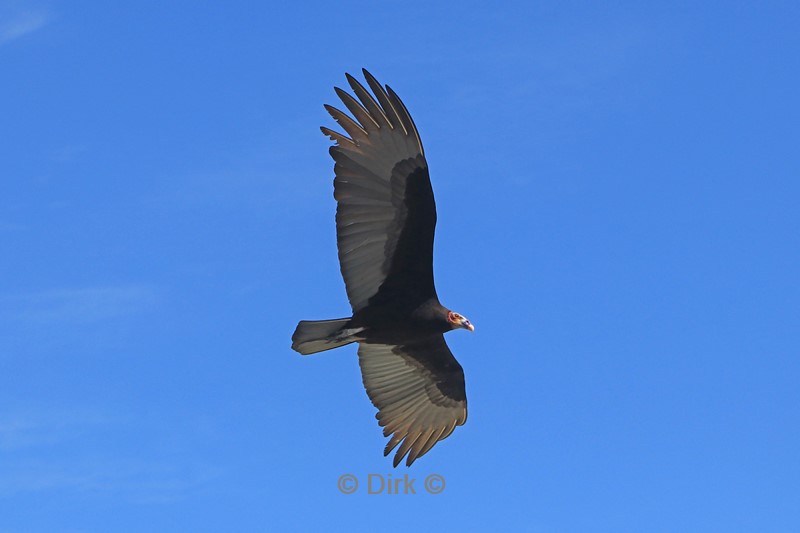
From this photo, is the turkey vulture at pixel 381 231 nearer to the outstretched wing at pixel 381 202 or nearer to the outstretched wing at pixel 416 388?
the outstretched wing at pixel 381 202

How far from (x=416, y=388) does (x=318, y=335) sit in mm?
2385

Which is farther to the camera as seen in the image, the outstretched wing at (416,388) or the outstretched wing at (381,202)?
the outstretched wing at (416,388)

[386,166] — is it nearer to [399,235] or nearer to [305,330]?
[399,235]

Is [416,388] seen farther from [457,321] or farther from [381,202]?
[381,202]

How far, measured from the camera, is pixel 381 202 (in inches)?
555

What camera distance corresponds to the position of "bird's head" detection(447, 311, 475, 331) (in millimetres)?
14523

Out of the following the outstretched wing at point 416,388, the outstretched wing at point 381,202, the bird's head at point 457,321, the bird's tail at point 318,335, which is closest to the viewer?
the outstretched wing at point 381,202

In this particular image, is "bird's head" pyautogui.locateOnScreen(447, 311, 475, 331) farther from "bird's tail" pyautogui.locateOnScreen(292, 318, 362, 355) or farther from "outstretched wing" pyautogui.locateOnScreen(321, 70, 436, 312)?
"bird's tail" pyautogui.locateOnScreen(292, 318, 362, 355)

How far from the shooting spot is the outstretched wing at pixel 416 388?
51.8ft

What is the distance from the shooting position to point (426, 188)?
14117 millimetres

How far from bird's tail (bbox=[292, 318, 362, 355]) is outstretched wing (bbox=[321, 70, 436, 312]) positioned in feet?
1.28

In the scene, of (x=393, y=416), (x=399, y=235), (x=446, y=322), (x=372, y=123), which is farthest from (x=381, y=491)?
(x=372, y=123)

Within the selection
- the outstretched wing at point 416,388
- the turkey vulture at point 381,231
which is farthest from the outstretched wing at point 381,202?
the outstretched wing at point 416,388

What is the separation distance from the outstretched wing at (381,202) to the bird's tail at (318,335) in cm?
39
